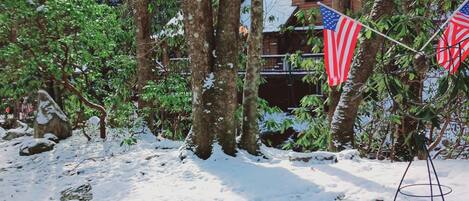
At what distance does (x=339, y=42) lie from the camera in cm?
487

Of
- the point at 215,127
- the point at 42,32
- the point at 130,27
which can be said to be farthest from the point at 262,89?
the point at 215,127

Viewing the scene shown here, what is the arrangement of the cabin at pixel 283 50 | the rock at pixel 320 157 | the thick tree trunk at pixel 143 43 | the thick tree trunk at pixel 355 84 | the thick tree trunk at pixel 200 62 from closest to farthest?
the rock at pixel 320 157
the thick tree trunk at pixel 200 62
the thick tree trunk at pixel 355 84
the thick tree trunk at pixel 143 43
the cabin at pixel 283 50

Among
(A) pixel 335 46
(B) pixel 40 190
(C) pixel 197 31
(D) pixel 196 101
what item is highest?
(C) pixel 197 31

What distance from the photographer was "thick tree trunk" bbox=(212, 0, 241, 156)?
6.74 metres

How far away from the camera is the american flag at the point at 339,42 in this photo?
15.8 feet

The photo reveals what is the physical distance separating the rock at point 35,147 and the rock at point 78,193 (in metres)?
2.99

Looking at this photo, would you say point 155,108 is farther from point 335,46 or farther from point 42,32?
Result: point 335,46

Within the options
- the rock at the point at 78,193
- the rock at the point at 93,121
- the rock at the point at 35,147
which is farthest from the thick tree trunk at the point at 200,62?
the rock at the point at 93,121

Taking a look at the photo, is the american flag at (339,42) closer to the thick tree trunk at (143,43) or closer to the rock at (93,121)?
the thick tree trunk at (143,43)

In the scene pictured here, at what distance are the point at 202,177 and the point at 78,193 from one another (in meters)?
1.88

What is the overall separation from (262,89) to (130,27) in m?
11.8

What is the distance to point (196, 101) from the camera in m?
6.80

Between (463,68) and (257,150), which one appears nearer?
(463,68)

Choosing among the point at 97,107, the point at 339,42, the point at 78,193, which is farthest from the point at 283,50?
the point at 339,42
